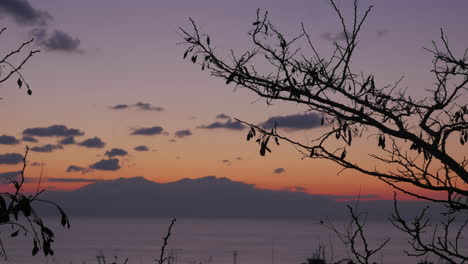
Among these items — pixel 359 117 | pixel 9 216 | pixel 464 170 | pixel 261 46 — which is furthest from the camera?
pixel 261 46

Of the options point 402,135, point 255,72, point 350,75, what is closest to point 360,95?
point 350,75

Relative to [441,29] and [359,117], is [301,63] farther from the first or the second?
[441,29]

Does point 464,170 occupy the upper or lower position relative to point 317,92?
lower

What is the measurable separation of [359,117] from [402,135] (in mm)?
423

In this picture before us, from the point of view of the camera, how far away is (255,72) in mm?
5969

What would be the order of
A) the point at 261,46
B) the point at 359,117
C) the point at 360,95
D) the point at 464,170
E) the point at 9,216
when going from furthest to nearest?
1. the point at 261,46
2. the point at 360,95
3. the point at 359,117
4. the point at 464,170
5. the point at 9,216

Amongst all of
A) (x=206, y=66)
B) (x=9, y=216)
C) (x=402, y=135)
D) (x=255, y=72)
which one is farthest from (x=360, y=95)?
(x=9, y=216)

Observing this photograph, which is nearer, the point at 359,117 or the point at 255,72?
the point at 359,117

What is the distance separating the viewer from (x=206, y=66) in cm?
621

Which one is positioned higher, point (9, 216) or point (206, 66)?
point (206, 66)

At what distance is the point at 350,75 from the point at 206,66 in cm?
151

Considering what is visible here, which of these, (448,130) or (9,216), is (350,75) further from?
(9,216)

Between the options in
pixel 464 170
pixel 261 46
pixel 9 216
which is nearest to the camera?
pixel 9 216

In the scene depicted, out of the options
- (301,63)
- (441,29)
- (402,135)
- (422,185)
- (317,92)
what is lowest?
(422,185)
